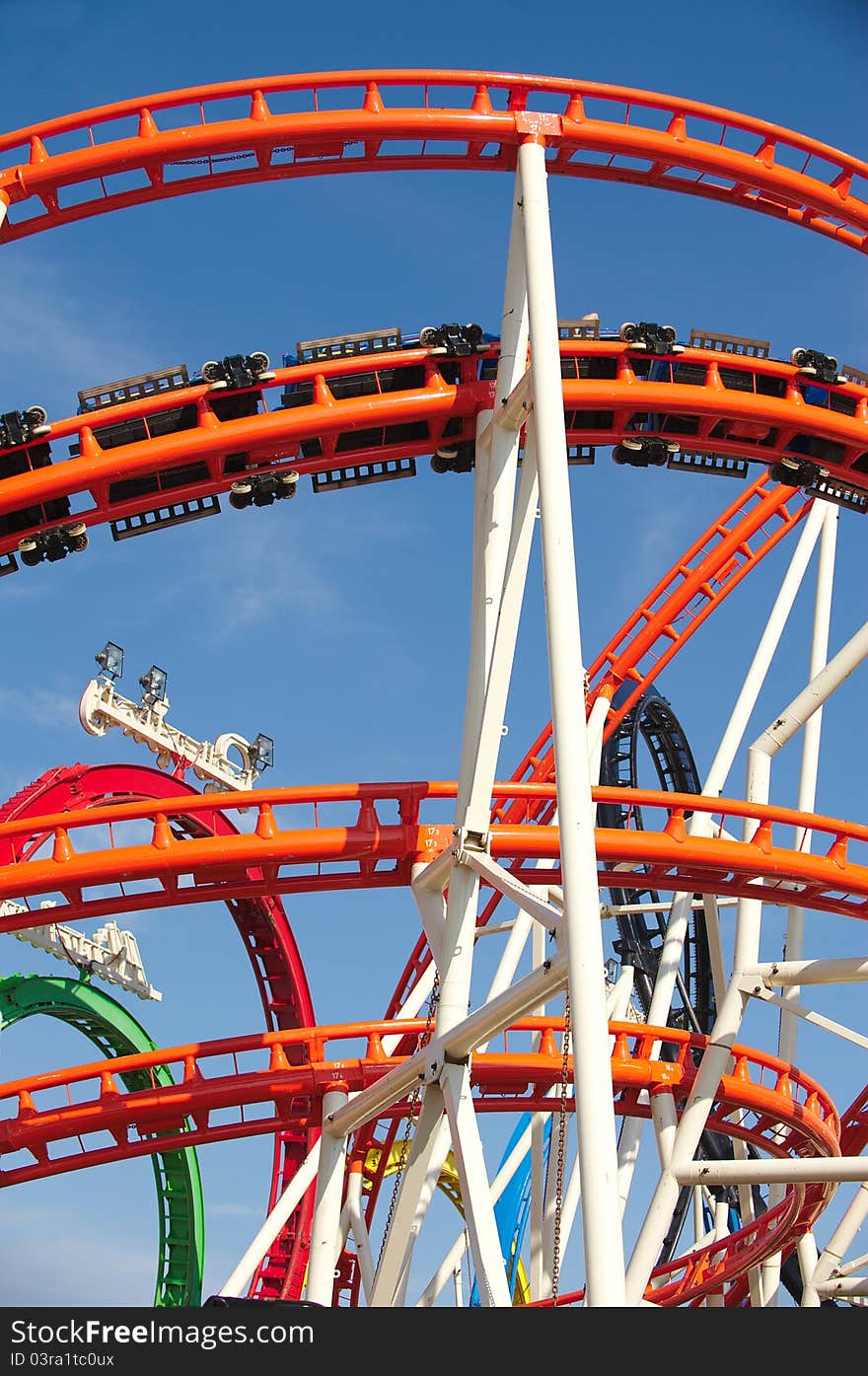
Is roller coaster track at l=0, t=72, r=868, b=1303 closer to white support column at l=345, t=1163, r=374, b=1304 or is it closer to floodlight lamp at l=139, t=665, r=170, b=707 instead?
white support column at l=345, t=1163, r=374, b=1304

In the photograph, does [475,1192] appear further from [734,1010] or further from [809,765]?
[809,765]

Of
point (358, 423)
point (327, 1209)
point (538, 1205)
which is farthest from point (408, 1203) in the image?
point (538, 1205)

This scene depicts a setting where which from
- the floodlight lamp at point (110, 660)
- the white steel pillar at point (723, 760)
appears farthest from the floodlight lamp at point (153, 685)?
the white steel pillar at point (723, 760)

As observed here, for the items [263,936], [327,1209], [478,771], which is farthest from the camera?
[263,936]

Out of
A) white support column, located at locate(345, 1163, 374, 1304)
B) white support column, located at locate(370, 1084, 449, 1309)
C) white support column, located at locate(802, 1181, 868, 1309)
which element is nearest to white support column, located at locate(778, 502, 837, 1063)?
white support column, located at locate(802, 1181, 868, 1309)

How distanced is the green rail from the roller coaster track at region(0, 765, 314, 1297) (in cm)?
21

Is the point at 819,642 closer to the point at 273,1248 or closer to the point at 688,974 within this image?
the point at 688,974

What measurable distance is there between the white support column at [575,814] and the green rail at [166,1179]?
14.1 meters

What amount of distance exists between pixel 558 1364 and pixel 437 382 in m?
8.21

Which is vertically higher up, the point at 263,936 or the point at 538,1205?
the point at 263,936

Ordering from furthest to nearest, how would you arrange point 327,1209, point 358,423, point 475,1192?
point 327,1209
point 358,423
point 475,1192

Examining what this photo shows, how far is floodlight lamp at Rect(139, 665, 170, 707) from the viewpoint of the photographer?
2238 centimetres

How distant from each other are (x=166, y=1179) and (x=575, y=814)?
54.3ft

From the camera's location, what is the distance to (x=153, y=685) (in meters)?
22.5
